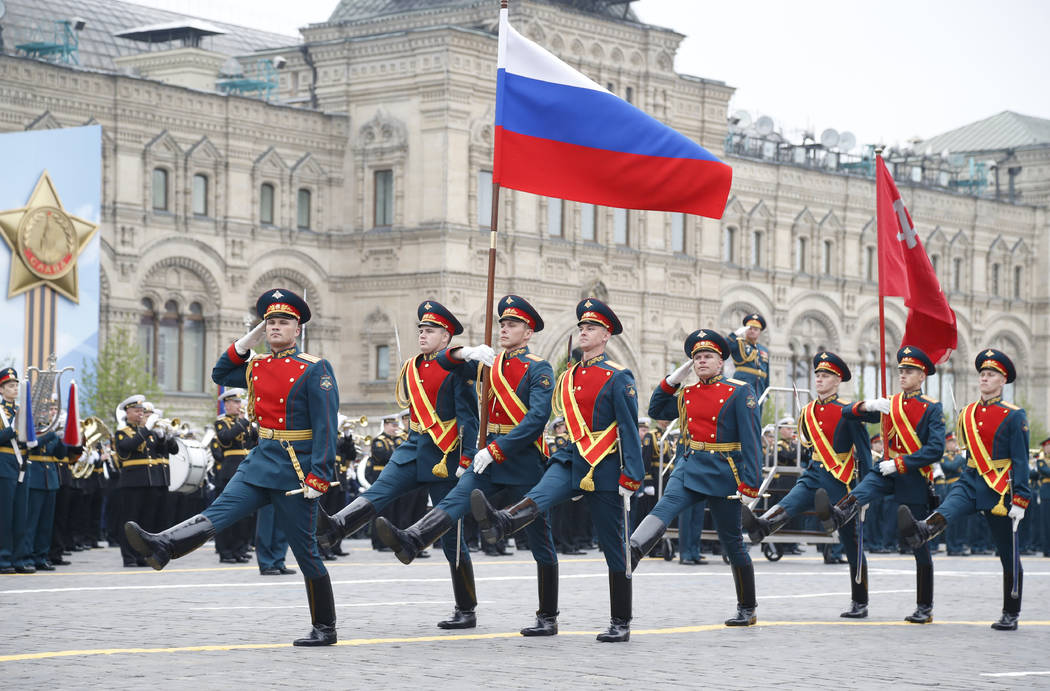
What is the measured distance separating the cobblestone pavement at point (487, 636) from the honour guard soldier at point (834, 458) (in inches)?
15.8

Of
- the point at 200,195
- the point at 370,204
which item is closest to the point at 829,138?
the point at 370,204

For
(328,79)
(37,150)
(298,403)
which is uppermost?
(328,79)

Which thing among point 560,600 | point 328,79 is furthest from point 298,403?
point 328,79

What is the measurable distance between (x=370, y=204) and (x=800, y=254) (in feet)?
54.6

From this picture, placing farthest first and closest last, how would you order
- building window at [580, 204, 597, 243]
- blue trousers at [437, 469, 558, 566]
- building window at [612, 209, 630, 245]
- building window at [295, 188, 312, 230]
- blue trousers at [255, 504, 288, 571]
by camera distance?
building window at [612, 209, 630, 245], building window at [580, 204, 597, 243], building window at [295, 188, 312, 230], blue trousers at [255, 504, 288, 571], blue trousers at [437, 469, 558, 566]

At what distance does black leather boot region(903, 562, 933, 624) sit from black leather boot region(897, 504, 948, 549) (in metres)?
0.45

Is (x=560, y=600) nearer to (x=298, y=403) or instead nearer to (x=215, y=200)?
(x=298, y=403)

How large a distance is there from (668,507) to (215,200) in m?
35.0

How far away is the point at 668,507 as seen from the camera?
12.7 meters

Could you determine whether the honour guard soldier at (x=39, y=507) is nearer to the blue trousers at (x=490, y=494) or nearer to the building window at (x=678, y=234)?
the blue trousers at (x=490, y=494)

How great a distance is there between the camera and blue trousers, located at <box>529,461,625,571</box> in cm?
1195

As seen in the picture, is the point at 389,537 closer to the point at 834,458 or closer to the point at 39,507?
the point at 834,458

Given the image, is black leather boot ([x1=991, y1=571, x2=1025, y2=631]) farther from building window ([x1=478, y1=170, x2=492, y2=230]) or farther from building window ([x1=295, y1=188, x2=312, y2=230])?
building window ([x1=295, y1=188, x2=312, y2=230])

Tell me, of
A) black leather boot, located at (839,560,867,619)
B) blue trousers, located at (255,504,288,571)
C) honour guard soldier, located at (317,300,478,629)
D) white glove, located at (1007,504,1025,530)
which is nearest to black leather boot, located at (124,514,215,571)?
honour guard soldier, located at (317,300,478,629)
